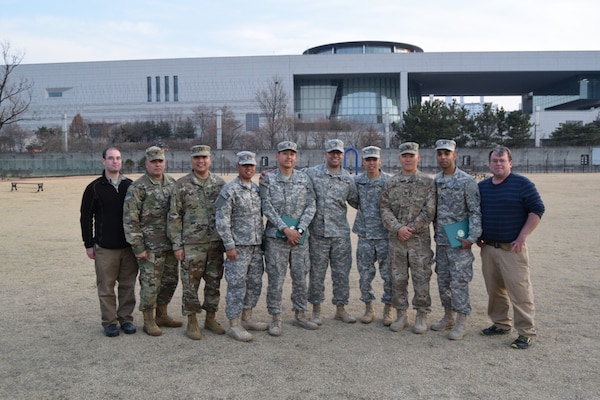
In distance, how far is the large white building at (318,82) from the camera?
2694 inches

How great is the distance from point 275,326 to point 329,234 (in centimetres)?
121

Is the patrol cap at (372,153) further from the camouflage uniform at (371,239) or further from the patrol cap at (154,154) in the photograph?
the patrol cap at (154,154)

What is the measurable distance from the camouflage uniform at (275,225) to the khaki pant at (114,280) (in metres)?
1.57

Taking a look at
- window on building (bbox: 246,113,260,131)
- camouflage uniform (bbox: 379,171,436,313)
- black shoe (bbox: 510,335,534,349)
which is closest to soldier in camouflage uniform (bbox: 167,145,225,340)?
camouflage uniform (bbox: 379,171,436,313)

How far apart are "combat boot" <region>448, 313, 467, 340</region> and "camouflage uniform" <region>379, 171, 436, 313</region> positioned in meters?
0.36

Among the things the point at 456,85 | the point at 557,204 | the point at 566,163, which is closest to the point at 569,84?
the point at 456,85

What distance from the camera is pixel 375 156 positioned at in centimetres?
574

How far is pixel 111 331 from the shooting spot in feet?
17.5

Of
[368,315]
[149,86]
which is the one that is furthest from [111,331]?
[149,86]

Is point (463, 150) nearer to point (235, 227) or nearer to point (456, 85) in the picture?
point (456, 85)

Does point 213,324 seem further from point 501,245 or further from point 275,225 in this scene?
point 501,245

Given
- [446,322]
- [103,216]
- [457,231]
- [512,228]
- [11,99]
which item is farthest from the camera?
[11,99]

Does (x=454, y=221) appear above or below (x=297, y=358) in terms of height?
above

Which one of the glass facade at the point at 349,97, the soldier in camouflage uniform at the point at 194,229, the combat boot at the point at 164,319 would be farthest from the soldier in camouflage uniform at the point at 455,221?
the glass facade at the point at 349,97
